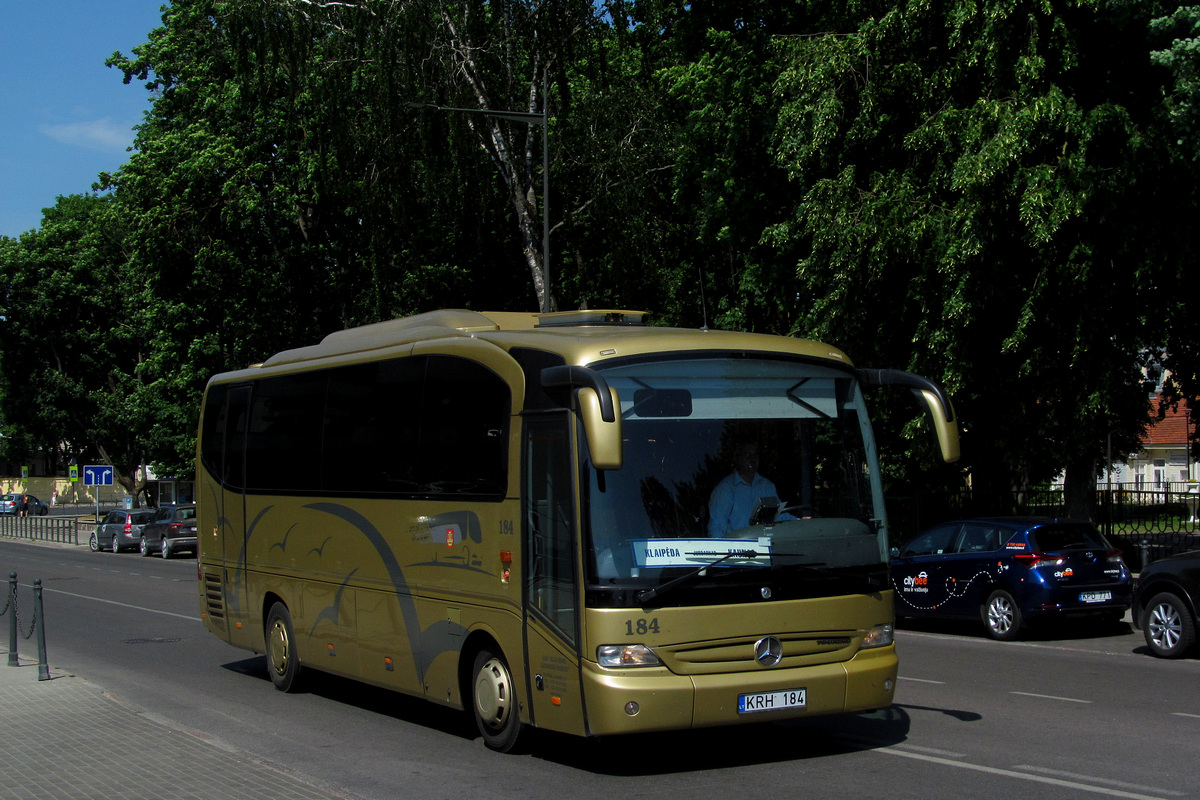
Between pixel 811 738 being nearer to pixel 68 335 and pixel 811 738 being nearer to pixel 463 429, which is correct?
pixel 463 429

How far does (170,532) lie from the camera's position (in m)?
40.6

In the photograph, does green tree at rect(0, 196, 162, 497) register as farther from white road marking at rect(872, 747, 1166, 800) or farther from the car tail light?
white road marking at rect(872, 747, 1166, 800)

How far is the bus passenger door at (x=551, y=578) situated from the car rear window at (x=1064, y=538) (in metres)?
9.35

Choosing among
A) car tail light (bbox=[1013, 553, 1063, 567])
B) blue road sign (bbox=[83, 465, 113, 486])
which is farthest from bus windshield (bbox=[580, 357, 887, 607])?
blue road sign (bbox=[83, 465, 113, 486])

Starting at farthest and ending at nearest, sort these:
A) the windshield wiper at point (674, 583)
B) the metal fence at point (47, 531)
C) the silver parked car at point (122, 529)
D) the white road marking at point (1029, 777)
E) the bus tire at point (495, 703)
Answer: the metal fence at point (47, 531)
the silver parked car at point (122, 529)
the bus tire at point (495, 703)
the windshield wiper at point (674, 583)
the white road marking at point (1029, 777)

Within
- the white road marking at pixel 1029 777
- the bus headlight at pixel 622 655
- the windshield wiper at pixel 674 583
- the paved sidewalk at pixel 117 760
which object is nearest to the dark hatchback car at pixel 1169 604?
the white road marking at pixel 1029 777

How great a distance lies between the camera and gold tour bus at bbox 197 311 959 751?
7.72 m

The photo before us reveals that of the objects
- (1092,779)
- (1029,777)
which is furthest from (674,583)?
(1092,779)

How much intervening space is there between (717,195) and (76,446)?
54996mm

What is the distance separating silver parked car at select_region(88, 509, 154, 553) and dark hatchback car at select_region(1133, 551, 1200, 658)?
36332 mm

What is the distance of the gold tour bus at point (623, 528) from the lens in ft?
25.3

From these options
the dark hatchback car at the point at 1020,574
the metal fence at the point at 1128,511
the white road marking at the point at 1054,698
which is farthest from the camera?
the metal fence at the point at 1128,511

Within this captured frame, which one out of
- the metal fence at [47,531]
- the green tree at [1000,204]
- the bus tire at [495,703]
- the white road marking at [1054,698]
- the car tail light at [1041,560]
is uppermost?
the green tree at [1000,204]

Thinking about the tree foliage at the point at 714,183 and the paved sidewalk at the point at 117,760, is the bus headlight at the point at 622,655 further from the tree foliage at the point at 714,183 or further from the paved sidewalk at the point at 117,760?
the tree foliage at the point at 714,183
